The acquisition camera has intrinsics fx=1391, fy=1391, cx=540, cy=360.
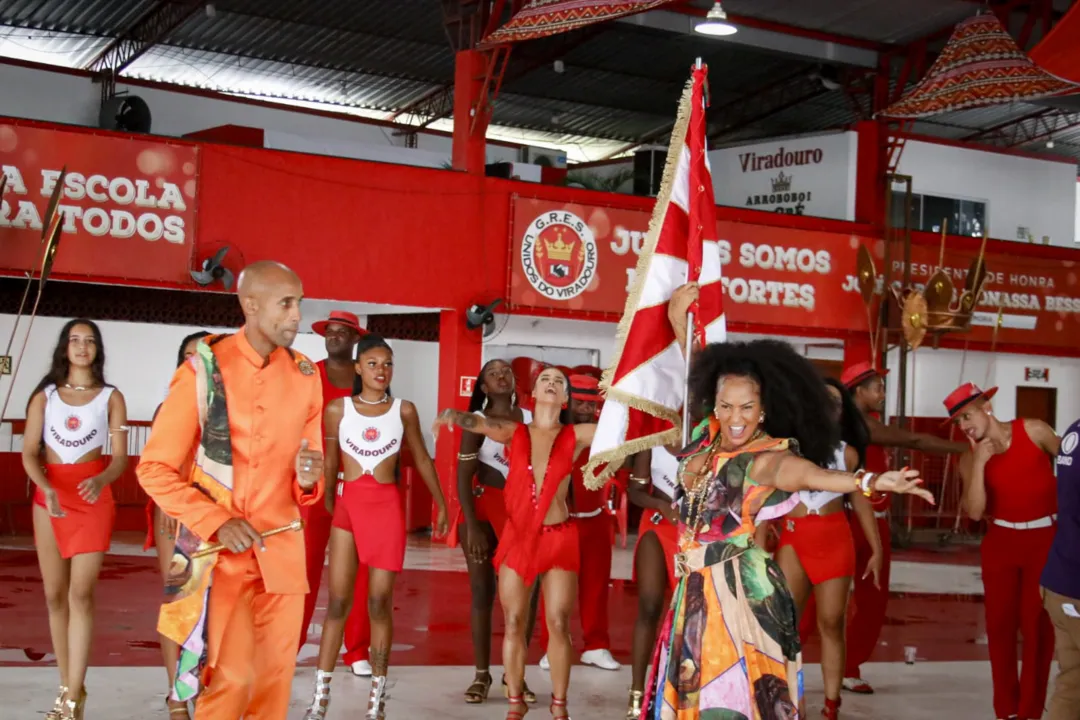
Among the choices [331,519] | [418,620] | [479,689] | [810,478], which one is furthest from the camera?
[418,620]

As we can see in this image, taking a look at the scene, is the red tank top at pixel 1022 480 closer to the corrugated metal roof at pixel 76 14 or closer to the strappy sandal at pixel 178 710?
the strappy sandal at pixel 178 710

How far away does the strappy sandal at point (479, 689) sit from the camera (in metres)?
7.04

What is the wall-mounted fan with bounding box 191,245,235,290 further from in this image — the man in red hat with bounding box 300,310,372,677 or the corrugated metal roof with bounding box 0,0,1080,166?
the corrugated metal roof with bounding box 0,0,1080,166

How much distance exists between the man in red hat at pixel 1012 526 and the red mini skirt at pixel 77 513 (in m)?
4.03

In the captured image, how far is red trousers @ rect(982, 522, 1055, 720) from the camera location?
22.3ft

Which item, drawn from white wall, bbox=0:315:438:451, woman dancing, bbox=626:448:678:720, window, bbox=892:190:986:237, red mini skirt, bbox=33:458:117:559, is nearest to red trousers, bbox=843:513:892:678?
woman dancing, bbox=626:448:678:720

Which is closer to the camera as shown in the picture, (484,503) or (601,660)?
(484,503)

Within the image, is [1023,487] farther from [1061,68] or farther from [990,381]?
[990,381]

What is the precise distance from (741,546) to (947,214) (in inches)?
707

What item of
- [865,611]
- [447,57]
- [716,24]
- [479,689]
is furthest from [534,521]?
[447,57]

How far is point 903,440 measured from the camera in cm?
779

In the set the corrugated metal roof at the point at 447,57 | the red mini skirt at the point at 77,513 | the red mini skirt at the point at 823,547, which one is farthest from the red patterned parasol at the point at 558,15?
the red mini skirt at the point at 77,513

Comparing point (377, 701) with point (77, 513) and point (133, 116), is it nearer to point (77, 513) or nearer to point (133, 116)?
point (77, 513)

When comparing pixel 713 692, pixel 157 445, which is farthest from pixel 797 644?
pixel 157 445
